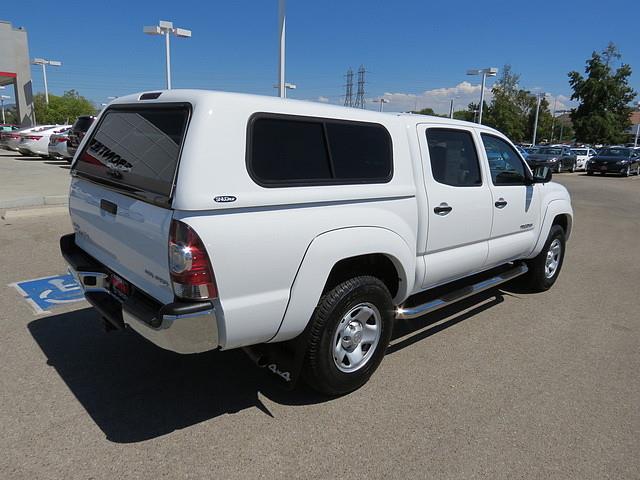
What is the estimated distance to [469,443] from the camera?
2898 mm

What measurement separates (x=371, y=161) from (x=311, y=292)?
1.05 meters

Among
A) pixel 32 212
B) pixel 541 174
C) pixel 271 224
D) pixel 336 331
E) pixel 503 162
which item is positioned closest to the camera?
pixel 271 224

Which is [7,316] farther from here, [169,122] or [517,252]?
[517,252]

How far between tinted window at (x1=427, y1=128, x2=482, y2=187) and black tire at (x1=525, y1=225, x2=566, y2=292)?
1800 millimetres

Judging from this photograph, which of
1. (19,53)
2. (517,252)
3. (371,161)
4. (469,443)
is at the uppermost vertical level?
(19,53)

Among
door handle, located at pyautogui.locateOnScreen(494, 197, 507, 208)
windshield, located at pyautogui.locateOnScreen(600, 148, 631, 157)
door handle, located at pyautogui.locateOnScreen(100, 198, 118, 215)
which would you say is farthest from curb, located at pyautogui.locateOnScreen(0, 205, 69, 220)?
windshield, located at pyautogui.locateOnScreen(600, 148, 631, 157)

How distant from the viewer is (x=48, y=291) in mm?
5023

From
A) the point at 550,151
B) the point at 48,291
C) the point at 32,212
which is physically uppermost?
the point at 550,151

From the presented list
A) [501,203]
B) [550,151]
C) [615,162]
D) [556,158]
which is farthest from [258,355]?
[550,151]

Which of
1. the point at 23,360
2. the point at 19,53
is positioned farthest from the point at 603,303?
the point at 19,53

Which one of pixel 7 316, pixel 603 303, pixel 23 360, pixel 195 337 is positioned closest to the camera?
pixel 195 337

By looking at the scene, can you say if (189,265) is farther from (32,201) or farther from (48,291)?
(32,201)

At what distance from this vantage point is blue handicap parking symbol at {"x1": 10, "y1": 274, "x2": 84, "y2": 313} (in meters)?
4.71

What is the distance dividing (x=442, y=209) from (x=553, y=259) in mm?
Answer: 2852
